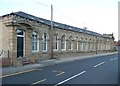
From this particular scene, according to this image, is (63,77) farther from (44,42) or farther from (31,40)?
(44,42)

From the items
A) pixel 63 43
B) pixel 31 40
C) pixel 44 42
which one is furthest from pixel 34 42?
pixel 63 43

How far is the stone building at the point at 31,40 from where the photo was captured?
2200 centimetres

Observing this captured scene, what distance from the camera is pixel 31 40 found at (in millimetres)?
25469

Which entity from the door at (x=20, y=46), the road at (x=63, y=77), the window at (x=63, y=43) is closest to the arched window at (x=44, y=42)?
the door at (x=20, y=46)

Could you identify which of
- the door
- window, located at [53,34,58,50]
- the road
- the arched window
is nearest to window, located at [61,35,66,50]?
window, located at [53,34,58,50]

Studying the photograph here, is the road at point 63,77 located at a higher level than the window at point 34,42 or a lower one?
lower

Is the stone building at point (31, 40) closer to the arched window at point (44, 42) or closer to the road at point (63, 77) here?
the arched window at point (44, 42)

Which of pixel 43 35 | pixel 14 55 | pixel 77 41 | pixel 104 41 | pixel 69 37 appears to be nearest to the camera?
pixel 14 55

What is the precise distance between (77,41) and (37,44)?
51.1ft

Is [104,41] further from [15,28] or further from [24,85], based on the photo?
[24,85]

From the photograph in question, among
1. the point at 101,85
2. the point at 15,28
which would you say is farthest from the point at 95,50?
the point at 101,85

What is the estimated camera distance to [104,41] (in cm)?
6612

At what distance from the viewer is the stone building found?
72.2 feet

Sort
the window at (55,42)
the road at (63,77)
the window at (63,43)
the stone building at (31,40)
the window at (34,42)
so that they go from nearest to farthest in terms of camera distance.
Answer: the road at (63,77) → the stone building at (31,40) → the window at (34,42) → the window at (55,42) → the window at (63,43)
